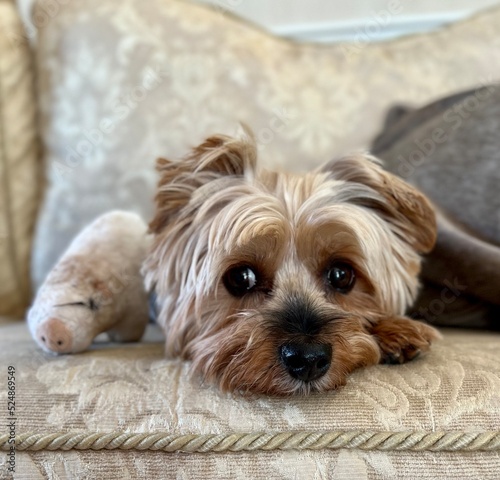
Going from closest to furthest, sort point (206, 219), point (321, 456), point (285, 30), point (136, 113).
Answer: point (321, 456) → point (206, 219) → point (136, 113) → point (285, 30)

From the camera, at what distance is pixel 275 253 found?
1243mm

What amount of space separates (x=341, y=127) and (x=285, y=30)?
97 centimetres

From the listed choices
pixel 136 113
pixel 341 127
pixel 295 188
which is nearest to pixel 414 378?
pixel 295 188

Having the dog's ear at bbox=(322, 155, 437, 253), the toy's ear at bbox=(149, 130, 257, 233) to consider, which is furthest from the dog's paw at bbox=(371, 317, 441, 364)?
the toy's ear at bbox=(149, 130, 257, 233)

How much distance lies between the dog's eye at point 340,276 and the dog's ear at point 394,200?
17 centimetres

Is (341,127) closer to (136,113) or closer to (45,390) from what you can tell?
(136,113)

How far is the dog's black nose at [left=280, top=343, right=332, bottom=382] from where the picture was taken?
3.27 feet

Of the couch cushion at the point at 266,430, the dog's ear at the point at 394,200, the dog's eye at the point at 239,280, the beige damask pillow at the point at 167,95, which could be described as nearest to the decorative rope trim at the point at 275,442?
the couch cushion at the point at 266,430

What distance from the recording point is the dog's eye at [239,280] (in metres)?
1.26

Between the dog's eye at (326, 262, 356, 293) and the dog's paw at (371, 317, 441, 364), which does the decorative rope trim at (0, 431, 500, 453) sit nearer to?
the dog's paw at (371, 317, 441, 364)

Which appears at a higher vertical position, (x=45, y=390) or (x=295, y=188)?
(x=295, y=188)

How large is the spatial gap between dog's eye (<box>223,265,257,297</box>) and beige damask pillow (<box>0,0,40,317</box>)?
1051 mm

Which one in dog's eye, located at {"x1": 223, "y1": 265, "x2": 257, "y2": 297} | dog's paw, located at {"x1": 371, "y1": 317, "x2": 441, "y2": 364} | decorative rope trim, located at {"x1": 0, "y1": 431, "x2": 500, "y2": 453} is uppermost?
dog's eye, located at {"x1": 223, "y1": 265, "x2": 257, "y2": 297}

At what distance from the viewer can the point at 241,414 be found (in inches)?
38.0
